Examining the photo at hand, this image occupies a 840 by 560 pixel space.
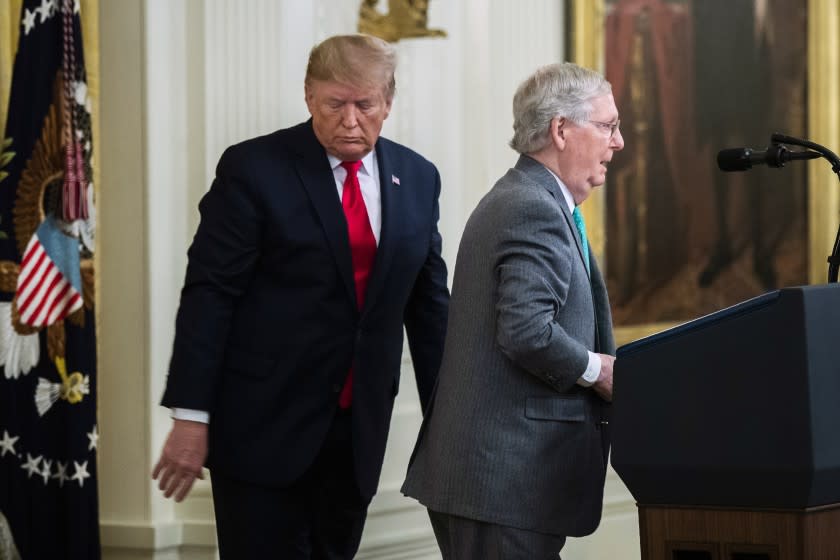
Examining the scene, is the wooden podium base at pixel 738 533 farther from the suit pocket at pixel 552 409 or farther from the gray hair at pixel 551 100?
the gray hair at pixel 551 100

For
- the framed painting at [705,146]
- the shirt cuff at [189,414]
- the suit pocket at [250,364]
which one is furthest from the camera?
the framed painting at [705,146]

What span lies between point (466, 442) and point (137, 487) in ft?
5.58

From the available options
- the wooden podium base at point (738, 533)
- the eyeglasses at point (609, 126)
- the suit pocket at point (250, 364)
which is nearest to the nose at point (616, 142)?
the eyeglasses at point (609, 126)

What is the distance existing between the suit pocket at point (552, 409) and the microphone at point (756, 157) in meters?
0.65

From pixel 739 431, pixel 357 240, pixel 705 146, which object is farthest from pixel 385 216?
pixel 705 146

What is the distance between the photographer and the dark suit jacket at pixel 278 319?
3311 mm

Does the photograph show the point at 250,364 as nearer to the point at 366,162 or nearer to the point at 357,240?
the point at 357,240

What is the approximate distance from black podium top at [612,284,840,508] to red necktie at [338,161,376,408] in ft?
2.96

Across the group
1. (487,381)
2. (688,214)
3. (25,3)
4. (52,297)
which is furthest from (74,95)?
(688,214)

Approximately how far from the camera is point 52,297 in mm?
3938

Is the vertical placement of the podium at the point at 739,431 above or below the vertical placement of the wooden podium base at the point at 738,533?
above

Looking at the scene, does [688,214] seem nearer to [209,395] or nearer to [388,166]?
[388,166]

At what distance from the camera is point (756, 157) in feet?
10.3

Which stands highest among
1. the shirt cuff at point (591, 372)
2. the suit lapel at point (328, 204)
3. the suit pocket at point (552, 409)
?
the suit lapel at point (328, 204)
